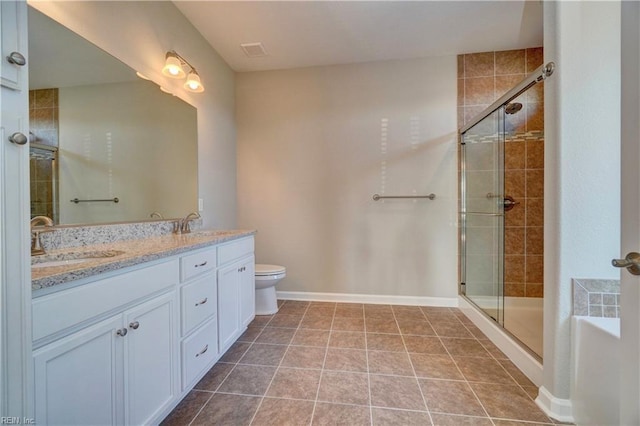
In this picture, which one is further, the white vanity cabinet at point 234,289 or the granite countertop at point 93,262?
the white vanity cabinet at point 234,289

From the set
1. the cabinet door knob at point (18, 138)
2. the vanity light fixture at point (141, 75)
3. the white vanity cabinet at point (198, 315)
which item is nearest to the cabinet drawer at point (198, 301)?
the white vanity cabinet at point (198, 315)

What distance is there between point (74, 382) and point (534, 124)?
11.2 feet

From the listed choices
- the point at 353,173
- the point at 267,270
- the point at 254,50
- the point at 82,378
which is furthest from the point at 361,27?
the point at 82,378

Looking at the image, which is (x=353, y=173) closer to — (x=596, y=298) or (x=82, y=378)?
(x=596, y=298)

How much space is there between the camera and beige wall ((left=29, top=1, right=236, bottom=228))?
1393 mm

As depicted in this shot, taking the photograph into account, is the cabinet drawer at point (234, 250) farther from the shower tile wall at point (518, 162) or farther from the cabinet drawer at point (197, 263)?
the shower tile wall at point (518, 162)

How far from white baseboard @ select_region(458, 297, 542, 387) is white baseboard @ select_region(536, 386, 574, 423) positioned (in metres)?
0.15

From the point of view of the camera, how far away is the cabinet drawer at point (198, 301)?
1.30 meters

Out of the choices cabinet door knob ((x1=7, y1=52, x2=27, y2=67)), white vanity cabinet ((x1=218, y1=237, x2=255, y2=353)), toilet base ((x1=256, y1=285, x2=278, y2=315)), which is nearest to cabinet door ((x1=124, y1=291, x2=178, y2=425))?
white vanity cabinet ((x1=218, y1=237, x2=255, y2=353))

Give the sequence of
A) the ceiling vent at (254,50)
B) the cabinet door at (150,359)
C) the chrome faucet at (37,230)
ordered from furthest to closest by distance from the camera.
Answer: the ceiling vent at (254,50) < the chrome faucet at (37,230) < the cabinet door at (150,359)

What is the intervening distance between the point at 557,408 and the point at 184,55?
3231 millimetres

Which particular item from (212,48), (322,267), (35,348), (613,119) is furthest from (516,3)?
(35,348)

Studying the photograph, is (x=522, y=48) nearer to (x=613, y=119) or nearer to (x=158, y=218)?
(x=613, y=119)

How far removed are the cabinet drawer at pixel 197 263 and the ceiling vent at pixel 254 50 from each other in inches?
76.9
